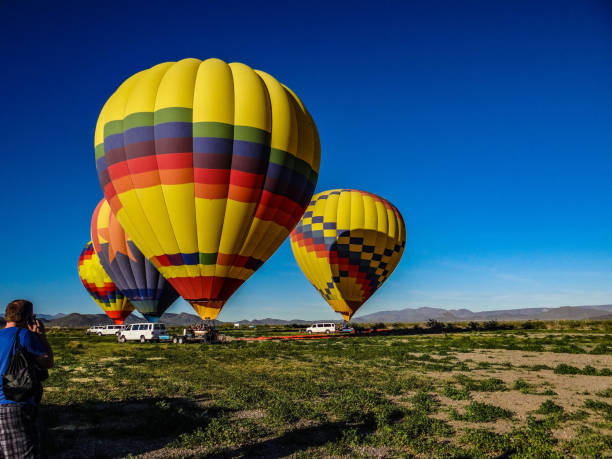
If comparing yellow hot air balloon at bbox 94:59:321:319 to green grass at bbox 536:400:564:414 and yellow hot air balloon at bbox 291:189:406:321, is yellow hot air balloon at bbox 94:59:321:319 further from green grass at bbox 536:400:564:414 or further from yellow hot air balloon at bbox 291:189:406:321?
yellow hot air balloon at bbox 291:189:406:321

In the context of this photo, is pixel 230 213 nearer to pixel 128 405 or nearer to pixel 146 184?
pixel 146 184

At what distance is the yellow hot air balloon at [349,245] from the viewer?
1543 inches

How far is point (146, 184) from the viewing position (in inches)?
740

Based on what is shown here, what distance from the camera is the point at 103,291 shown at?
48.8 meters

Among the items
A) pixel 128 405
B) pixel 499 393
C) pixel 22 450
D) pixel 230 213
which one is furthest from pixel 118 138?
pixel 499 393

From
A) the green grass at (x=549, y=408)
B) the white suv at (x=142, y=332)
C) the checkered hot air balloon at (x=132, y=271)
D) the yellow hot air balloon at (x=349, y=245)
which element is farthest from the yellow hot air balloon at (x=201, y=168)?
the yellow hot air balloon at (x=349, y=245)

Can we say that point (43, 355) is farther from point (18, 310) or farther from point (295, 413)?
point (295, 413)

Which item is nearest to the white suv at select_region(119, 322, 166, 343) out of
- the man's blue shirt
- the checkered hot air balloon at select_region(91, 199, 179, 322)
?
the checkered hot air balloon at select_region(91, 199, 179, 322)

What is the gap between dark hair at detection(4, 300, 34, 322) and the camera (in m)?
4.55

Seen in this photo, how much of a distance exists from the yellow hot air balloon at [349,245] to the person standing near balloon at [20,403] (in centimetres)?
3513

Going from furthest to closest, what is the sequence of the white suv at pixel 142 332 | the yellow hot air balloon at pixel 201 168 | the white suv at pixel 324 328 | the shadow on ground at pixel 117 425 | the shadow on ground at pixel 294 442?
the white suv at pixel 324 328 < the white suv at pixel 142 332 < the yellow hot air balloon at pixel 201 168 < the shadow on ground at pixel 117 425 < the shadow on ground at pixel 294 442

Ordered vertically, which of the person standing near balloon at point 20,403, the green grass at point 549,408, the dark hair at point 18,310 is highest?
the dark hair at point 18,310

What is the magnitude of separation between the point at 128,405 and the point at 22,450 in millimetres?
7141

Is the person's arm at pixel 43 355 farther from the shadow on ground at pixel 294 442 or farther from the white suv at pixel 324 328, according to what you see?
the white suv at pixel 324 328
